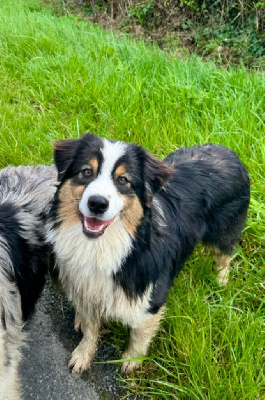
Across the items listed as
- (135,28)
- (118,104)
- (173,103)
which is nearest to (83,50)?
(118,104)

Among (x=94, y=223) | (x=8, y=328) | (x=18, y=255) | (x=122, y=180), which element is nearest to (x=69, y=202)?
(x=94, y=223)

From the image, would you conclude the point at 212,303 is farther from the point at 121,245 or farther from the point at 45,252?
the point at 45,252

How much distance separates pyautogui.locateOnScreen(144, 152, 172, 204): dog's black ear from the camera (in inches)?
81.7

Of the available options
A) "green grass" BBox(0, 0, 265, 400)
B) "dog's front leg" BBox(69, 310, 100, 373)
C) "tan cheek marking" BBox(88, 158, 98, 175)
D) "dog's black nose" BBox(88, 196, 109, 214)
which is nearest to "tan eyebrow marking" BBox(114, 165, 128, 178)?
"tan cheek marking" BBox(88, 158, 98, 175)

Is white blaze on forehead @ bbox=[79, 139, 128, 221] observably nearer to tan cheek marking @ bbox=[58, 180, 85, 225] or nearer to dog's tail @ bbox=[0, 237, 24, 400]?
tan cheek marking @ bbox=[58, 180, 85, 225]

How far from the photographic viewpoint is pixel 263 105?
4020 mm

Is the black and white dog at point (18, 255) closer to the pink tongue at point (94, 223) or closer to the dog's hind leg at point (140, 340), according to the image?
the pink tongue at point (94, 223)

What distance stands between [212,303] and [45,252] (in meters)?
1.24

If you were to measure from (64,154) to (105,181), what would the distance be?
377mm

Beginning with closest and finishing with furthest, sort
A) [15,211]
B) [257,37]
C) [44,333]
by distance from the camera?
1. [15,211]
2. [44,333]
3. [257,37]

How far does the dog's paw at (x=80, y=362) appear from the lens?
2393 millimetres

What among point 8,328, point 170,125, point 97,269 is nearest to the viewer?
point 97,269

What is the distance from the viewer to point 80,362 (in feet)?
7.85

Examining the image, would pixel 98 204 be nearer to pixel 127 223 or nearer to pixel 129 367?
pixel 127 223
